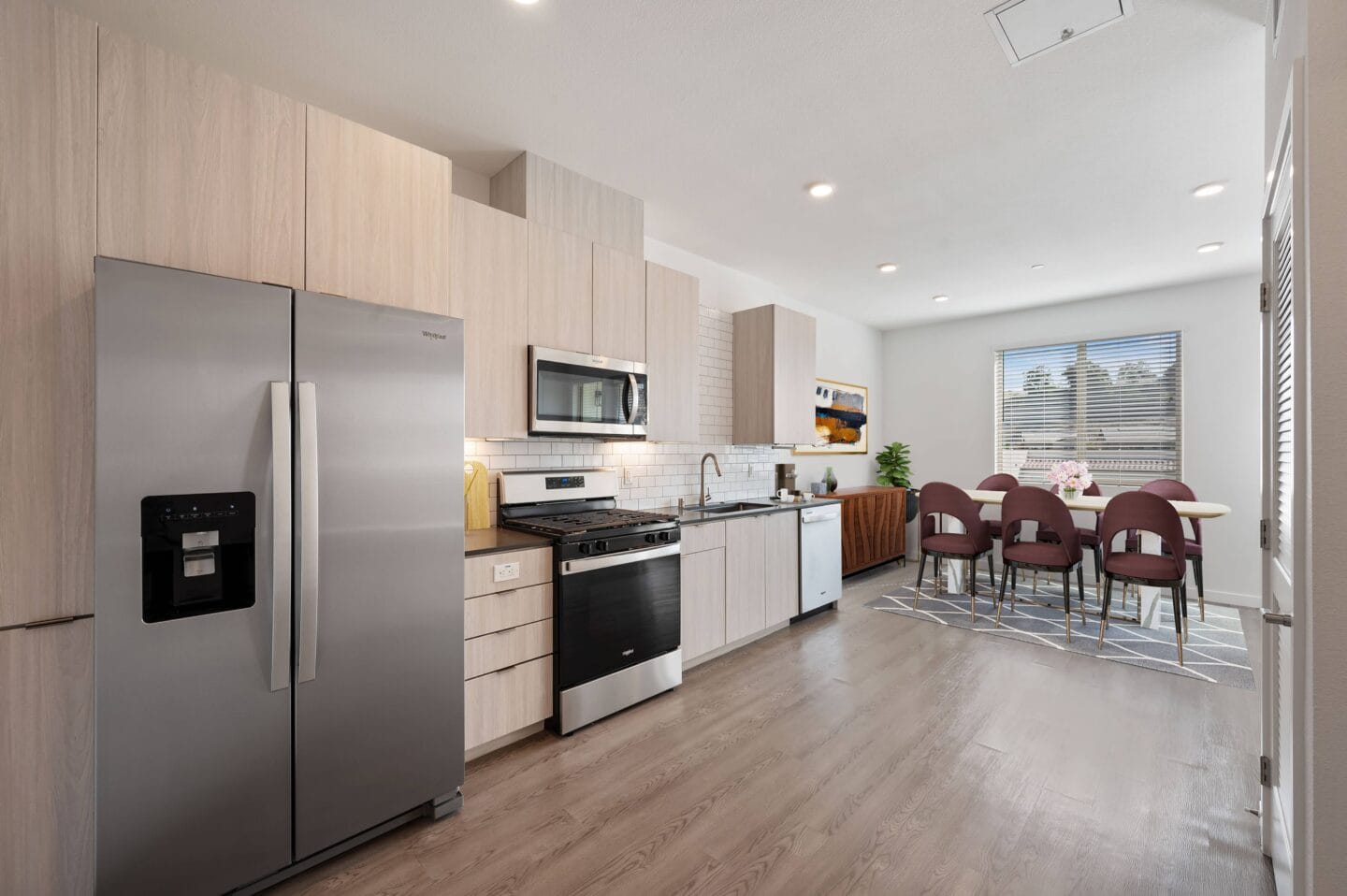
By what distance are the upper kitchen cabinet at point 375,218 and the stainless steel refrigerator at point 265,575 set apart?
0.24m

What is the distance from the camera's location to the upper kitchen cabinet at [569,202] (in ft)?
9.74

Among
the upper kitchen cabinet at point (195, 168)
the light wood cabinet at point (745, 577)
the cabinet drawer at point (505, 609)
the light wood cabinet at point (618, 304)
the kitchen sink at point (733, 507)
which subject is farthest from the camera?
the kitchen sink at point (733, 507)

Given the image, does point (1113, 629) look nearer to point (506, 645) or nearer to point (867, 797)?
point (867, 797)

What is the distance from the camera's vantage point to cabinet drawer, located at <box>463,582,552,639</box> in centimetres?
229

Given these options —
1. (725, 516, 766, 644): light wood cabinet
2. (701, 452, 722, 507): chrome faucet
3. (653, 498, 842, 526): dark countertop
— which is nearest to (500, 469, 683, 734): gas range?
(653, 498, 842, 526): dark countertop

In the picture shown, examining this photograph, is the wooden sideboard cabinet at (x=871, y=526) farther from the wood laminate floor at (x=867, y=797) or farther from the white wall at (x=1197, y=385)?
the wood laminate floor at (x=867, y=797)

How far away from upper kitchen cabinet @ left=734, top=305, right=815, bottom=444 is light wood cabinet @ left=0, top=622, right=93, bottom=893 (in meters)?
3.79

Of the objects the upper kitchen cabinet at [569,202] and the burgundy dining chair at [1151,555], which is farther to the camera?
the burgundy dining chair at [1151,555]

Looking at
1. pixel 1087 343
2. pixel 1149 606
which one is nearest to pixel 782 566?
pixel 1149 606

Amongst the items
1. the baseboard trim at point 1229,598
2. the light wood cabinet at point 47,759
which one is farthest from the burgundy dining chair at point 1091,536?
the light wood cabinet at point 47,759

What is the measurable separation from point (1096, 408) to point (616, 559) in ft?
17.9

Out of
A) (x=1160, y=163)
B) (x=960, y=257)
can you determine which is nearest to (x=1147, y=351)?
(x=960, y=257)

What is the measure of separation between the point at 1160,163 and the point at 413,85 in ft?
12.2

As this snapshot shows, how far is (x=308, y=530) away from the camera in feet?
5.50
